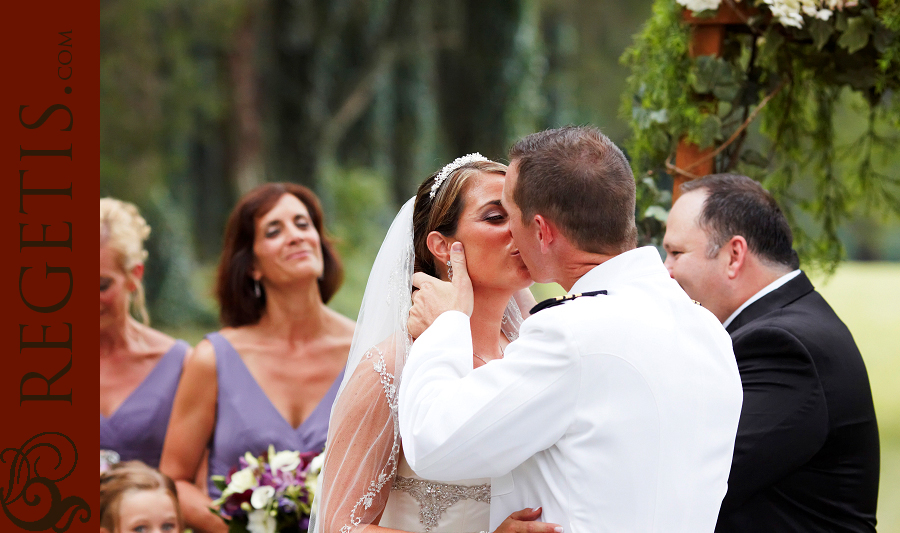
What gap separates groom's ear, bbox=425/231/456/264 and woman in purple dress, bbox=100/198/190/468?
2411mm

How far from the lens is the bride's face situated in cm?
237

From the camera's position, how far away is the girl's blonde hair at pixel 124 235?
4355 millimetres

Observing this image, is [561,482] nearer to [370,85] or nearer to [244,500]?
[244,500]

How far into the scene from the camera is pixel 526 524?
1855 mm

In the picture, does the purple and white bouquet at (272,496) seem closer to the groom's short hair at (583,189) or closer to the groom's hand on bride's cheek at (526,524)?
the groom's hand on bride's cheek at (526,524)

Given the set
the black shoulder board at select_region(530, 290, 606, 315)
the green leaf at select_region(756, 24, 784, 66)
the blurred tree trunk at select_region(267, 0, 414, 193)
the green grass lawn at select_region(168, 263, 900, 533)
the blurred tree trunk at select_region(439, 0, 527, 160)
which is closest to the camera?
the black shoulder board at select_region(530, 290, 606, 315)

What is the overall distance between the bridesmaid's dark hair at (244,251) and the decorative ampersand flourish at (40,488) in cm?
122

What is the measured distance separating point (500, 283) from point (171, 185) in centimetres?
1345

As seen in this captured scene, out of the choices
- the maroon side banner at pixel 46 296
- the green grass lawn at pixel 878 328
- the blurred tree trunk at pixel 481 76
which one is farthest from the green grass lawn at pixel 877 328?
the maroon side banner at pixel 46 296

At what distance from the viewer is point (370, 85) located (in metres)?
13.1

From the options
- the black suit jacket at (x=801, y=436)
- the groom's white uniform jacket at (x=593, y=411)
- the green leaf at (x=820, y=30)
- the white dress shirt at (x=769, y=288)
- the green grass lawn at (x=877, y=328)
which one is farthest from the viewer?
the green grass lawn at (x=877, y=328)

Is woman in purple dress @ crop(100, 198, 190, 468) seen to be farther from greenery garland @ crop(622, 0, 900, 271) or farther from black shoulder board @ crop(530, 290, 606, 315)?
black shoulder board @ crop(530, 290, 606, 315)

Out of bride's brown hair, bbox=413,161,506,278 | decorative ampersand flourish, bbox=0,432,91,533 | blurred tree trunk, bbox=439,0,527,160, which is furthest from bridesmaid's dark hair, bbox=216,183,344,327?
blurred tree trunk, bbox=439,0,527,160

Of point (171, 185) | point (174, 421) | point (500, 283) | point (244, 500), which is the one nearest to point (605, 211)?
point (500, 283)
